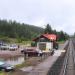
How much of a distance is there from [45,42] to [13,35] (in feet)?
273

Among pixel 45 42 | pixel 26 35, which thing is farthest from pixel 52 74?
pixel 26 35

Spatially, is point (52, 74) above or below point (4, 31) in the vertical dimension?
below

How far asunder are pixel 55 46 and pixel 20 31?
95.5 meters

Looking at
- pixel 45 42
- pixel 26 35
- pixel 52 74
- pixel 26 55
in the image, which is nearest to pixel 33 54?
pixel 26 55

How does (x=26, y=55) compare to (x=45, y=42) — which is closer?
(x=26, y=55)

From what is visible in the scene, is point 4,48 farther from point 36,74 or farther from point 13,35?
point 13,35

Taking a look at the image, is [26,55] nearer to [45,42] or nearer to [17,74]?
[45,42]

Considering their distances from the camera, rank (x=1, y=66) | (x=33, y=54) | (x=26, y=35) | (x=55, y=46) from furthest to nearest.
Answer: (x=26, y=35)
(x=55, y=46)
(x=33, y=54)
(x=1, y=66)

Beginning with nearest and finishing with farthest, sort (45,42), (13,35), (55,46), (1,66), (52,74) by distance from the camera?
(52,74), (1,66), (45,42), (55,46), (13,35)

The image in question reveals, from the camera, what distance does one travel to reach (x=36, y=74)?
28.6m

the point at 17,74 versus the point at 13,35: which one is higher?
the point at 13,35

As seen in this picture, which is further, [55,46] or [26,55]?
[55,46]

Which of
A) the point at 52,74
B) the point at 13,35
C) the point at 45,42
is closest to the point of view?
the point at 52,74

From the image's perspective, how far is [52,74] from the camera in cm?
2795
